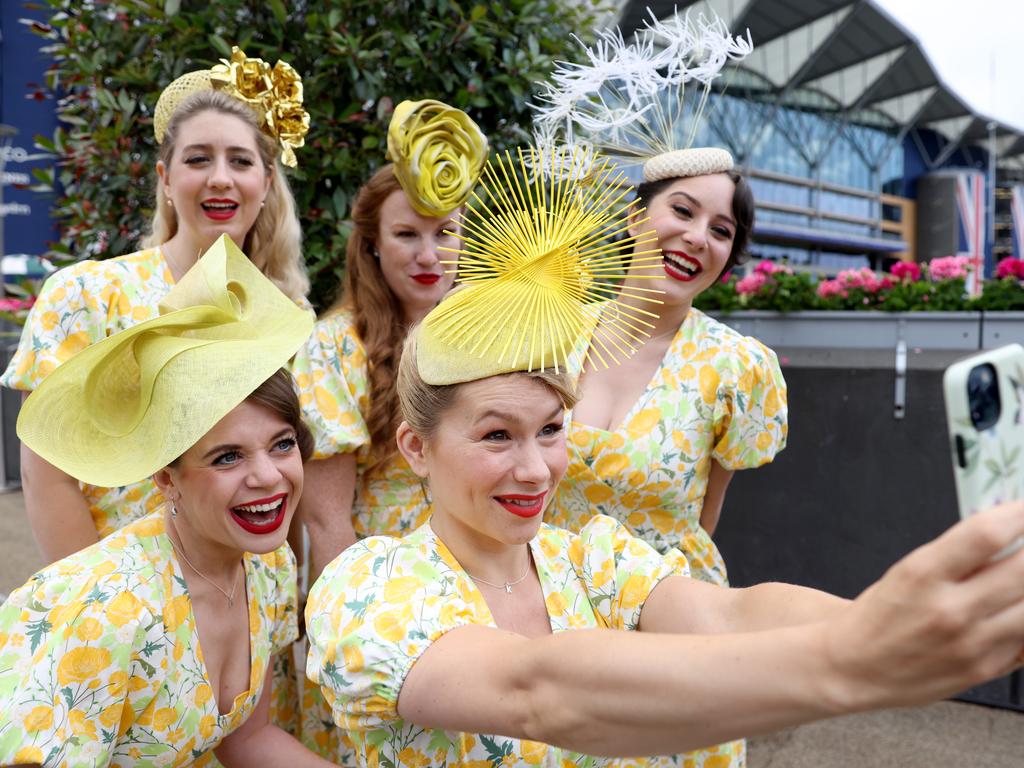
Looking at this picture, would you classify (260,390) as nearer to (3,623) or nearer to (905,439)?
(3,623)

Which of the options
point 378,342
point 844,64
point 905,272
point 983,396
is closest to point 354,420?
point 378,342

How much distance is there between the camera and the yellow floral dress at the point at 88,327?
2.28 m

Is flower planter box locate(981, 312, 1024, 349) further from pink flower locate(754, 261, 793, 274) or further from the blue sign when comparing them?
the blue sign

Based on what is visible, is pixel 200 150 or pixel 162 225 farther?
pixel 162 225

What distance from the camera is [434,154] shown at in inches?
97.7

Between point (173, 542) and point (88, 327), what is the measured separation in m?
0.77

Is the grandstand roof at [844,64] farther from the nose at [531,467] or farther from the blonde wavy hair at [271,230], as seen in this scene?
the nose at [531,467]

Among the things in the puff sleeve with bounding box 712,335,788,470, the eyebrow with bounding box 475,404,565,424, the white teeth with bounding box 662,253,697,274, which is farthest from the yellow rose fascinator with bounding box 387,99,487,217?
the eyebrow with bounding box 475,404,565,424

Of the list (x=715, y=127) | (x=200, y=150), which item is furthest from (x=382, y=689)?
(x=715, y=127)

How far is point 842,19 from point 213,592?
3171cm

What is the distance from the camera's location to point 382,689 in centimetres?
130

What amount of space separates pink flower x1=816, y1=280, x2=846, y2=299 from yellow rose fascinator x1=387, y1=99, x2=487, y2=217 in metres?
2.76

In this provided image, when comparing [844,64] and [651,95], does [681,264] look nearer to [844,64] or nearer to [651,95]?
[651,95]

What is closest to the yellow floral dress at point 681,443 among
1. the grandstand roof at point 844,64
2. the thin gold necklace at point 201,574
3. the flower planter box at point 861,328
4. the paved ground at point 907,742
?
the thin gold necklace at point 201,574
